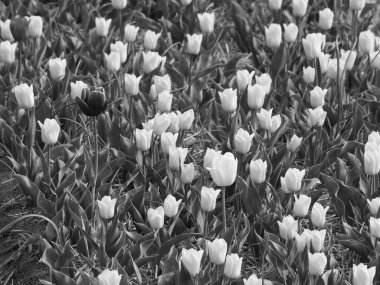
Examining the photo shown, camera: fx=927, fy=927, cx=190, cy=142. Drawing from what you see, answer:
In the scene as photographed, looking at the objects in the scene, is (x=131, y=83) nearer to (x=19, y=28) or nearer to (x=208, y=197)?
(x=19, y=28)

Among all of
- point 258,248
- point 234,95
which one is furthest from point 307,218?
point 234,95

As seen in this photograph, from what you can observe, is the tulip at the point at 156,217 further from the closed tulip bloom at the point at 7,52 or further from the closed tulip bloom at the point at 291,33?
the closed tulip bloom at the point at 291,33

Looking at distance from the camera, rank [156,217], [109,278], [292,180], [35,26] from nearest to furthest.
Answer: [109,278] → [156,217] → [292,180] → [35,26]

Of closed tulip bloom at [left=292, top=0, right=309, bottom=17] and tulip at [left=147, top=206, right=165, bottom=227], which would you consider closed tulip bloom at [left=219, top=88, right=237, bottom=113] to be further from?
closed tulip bloom at [left=292, top=0, right=309, bottom=17]

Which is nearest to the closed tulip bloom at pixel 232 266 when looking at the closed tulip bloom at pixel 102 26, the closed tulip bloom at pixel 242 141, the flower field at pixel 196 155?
the flower field at pixel 196 155

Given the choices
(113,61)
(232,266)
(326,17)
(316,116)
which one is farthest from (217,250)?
(326,17)

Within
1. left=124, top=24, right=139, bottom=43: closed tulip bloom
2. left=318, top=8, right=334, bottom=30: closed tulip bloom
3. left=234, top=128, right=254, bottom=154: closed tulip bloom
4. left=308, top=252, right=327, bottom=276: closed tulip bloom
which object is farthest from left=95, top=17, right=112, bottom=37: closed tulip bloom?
left=308, top=252, right=327, bottom=276: closed tulip bloom

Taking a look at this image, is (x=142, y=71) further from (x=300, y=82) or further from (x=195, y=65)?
(x=300, y=82)
